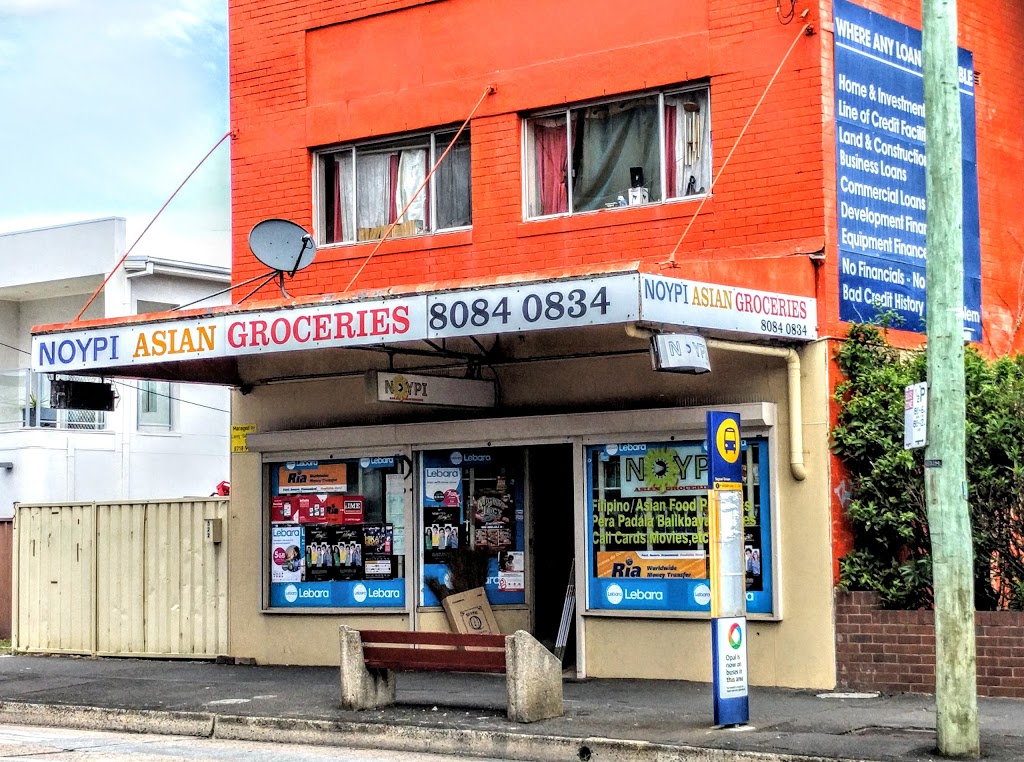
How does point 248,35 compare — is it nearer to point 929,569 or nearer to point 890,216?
point 890,216

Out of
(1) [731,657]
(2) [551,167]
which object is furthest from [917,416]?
(2) [551,167]

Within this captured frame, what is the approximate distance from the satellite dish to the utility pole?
735cm

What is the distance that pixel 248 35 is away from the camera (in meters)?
17.6

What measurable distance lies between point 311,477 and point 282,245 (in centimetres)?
272

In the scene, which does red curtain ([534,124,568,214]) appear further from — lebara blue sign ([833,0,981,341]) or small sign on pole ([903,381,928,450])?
small sign on pole ([903,381,928,450])

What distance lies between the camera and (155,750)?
11.4 metres

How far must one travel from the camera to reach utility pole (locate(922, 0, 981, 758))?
9.76 meters

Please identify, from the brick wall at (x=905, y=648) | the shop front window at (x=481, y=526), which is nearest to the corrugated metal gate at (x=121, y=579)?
the shop front window at (x=481, y=526)

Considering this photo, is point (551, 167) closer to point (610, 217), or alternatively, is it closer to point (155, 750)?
point (610, 217)

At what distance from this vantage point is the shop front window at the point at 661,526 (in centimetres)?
1377

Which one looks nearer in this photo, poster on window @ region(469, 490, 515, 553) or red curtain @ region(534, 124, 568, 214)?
red curtain @ region(534, 124, 568, 214)

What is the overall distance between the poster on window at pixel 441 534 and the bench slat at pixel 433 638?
11.1ft

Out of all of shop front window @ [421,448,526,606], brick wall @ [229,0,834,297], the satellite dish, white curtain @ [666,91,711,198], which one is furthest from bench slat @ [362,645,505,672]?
white curtain @ [666,91,711,198]

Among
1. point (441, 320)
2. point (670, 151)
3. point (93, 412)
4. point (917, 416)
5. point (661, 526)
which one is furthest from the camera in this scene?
point (93, 412)
